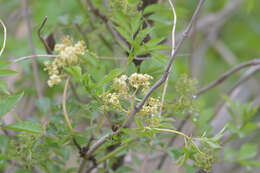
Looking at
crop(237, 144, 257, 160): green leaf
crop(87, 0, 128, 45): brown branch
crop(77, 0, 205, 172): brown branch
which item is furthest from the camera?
crop(237, 144, 257, 160): green leaf

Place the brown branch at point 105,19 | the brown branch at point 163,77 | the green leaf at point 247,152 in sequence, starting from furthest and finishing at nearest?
1. the green leaf at point 247,152
2. the brown branch at point 105,19
3. the brown branch at point 163,77

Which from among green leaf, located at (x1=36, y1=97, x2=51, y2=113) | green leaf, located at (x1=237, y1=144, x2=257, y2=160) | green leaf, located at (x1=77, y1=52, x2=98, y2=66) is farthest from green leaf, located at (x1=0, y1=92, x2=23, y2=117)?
green leaf, located at (x1=237, y1=144, x2=257, y2=160)

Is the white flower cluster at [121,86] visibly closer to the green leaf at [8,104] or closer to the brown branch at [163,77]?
the brown branch at [163,77]

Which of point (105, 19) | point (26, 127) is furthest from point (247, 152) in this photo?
point (26, 127)

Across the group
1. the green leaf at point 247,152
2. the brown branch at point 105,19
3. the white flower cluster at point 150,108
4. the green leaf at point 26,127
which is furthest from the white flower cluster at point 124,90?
the green leaf at point 247,152

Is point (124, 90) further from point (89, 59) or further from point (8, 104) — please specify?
point (8, 104)

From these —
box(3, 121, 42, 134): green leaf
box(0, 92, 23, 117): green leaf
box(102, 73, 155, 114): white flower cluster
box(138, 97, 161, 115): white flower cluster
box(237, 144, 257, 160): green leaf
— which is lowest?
box(237, 144, 257, 160): green leaf

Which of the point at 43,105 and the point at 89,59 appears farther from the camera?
the point at 43,105

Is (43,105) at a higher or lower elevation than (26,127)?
lower

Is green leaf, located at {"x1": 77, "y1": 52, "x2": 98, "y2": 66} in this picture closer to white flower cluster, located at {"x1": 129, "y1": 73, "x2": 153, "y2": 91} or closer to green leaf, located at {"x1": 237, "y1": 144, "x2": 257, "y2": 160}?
white flower cluster, located at {"x1": 129, "y1": 73, "x2": 153, "y2": 91}

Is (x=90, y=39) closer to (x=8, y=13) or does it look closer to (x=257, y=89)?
(x=8, y=13)

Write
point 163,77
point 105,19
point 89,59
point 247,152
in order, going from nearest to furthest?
point 163,77 < point 89,59 < point 105,19 < point 247,152

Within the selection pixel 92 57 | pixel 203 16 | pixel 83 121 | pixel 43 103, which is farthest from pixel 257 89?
pixel 92 57

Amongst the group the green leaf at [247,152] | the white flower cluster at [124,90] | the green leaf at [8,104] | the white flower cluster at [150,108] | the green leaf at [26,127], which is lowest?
the green leaf at [247,152]
